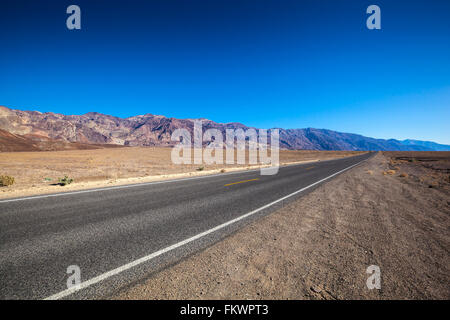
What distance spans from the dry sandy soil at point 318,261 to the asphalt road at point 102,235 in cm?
41

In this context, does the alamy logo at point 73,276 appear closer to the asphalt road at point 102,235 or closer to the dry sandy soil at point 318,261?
the asphalt road at point 102,235

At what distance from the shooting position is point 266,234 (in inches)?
160

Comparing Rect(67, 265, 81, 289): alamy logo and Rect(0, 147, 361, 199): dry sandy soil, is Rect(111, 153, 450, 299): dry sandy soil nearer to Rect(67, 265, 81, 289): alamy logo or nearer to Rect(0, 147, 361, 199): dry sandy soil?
Rect(67, 265, 81, 289): alamy logo

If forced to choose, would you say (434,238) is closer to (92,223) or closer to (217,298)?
(217,298)

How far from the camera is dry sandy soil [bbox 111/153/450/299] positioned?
2.39 meters

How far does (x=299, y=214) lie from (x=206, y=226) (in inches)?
106

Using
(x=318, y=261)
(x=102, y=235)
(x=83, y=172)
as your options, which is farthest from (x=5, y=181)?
(x=318, y=261)

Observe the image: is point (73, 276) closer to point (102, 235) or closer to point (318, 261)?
point (102, 235)

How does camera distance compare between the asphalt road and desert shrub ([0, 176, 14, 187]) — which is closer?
the asphalt road

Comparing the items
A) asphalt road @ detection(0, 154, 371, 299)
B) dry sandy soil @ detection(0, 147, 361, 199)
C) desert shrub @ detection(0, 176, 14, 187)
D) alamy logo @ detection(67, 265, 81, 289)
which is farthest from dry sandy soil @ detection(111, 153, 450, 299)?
desert shrub @ detection(0, 176, 14, 187)

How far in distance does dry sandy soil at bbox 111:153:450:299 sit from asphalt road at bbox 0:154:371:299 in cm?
41

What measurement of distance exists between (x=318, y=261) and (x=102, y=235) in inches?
156

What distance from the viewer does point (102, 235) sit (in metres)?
3.78
